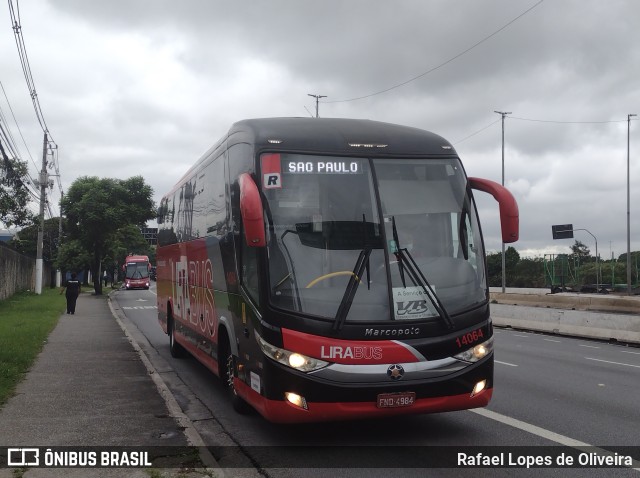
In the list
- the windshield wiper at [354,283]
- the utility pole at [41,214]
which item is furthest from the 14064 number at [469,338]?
the utility pole at [41,214]

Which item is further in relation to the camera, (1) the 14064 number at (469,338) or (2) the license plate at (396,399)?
(1) the 14064 number at (469,338)

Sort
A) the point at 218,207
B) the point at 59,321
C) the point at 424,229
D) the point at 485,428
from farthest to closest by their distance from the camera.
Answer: the point at 59,321 < the point at 218,207 < the point at 485,428 < the point at 424,229

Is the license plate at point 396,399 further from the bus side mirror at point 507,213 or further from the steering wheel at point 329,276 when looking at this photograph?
the bus side mirror at point 507,213

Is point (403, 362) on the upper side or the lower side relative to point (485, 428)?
upper

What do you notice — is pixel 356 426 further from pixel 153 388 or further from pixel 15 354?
pixel 15 354

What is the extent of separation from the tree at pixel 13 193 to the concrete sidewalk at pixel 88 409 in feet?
48.4

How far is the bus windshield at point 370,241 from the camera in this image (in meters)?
6.32

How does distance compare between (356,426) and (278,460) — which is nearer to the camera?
(278,460)

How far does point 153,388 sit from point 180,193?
435cm

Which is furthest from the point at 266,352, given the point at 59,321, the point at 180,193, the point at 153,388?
the point at 59,321

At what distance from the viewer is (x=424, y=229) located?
6773 millimetres

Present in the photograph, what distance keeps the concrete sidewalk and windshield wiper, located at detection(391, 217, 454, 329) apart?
2741mm

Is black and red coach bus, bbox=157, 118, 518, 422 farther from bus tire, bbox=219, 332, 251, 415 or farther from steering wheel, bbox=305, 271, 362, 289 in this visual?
bus tire, bbox=219, 332, 251, 415

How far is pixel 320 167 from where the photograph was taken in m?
6.83
